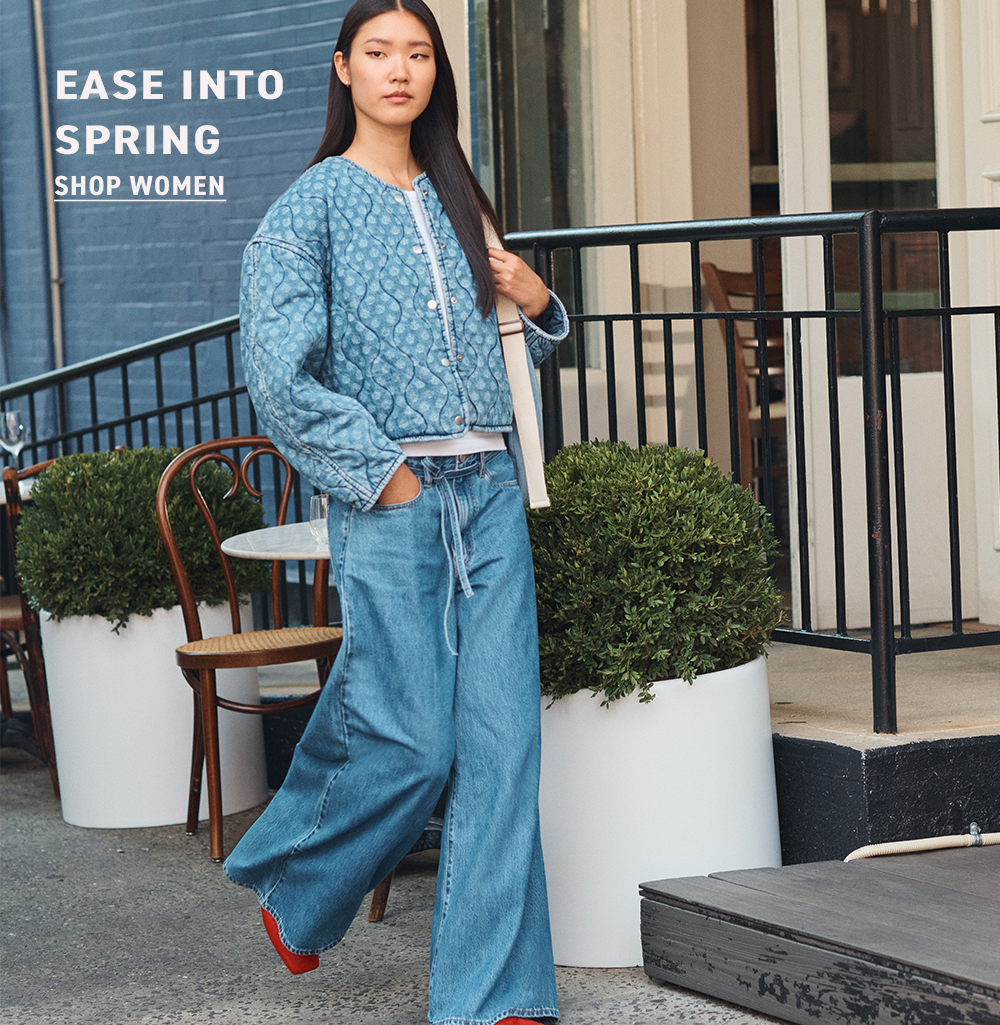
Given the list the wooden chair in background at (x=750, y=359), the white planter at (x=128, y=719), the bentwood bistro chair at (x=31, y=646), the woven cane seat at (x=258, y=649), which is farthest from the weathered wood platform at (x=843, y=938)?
the bentwood bistro chair at (x=31, y=646)

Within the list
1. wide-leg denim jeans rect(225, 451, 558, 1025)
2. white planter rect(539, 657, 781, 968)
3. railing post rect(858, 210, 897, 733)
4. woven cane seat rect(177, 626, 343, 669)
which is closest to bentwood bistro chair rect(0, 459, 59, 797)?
woven cane seat rect(177, 626, 343, 669)

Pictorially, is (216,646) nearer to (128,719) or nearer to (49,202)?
(128,719)

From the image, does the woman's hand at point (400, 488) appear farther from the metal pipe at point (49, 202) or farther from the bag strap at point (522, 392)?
the metal pipe at point (49, 202)

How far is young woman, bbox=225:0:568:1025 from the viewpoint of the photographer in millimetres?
2477

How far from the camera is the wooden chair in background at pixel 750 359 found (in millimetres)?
5285

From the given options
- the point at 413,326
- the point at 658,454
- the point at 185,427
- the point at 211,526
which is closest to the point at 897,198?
the point at 658,454

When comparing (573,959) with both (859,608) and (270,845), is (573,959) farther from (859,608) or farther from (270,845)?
(859,608)

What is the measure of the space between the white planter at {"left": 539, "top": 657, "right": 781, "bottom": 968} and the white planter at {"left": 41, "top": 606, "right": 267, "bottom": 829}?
156cm

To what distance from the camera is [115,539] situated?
4.19 meters

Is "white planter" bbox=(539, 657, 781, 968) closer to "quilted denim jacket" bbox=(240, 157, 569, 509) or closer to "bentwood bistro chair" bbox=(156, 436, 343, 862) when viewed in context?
"quilted denim jacket" bbox=(240, 157, 569, 509)

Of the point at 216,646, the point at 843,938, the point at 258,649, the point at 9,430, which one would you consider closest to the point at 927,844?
the point at 843,938

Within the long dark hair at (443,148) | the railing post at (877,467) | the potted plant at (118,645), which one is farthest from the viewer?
the potted plant at (118,645)

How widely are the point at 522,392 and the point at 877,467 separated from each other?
2.76 ft

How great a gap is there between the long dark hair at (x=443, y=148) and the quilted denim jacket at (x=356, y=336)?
27mm
